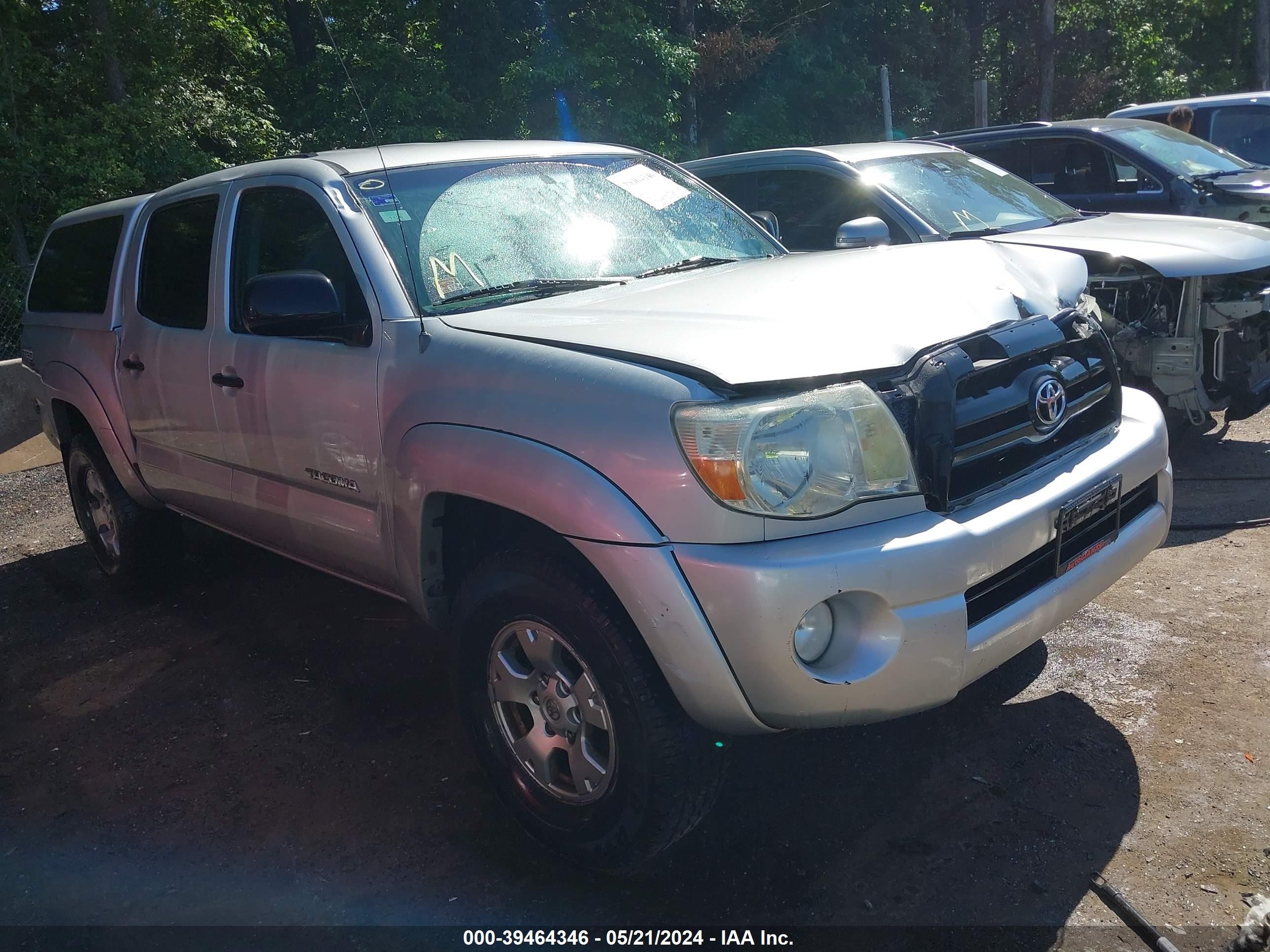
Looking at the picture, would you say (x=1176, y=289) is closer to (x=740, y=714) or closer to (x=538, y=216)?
(x=538, y=216)

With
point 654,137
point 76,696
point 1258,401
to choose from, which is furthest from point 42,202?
point 1258,401

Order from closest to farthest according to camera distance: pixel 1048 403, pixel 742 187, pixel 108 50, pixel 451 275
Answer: pixel 1048 403 → pixel 451 275 → pixel 742 187 → pixel 108 50

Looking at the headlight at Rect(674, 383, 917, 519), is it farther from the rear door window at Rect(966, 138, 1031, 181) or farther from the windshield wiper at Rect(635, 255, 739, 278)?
the rear door window at Rect(966, 138, 1031, 181)

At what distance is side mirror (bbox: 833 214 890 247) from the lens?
15.0 ft

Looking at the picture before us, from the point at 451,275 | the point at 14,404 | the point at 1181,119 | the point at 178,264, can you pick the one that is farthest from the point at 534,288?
the point at 1181,119

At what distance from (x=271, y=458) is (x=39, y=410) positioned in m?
2.74

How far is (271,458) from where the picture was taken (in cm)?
381

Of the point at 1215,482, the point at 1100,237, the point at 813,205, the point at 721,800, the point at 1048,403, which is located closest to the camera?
the point at 1048,403

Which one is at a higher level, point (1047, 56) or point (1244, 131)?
point (1047, 56)

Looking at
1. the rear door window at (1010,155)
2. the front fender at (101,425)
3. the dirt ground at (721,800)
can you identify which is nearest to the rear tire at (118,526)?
the front fender at (101,425)

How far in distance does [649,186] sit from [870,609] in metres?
2.24

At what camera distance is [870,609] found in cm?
247

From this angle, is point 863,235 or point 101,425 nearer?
point 863,235

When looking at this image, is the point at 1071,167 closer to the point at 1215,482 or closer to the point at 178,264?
the point at 1215,482
